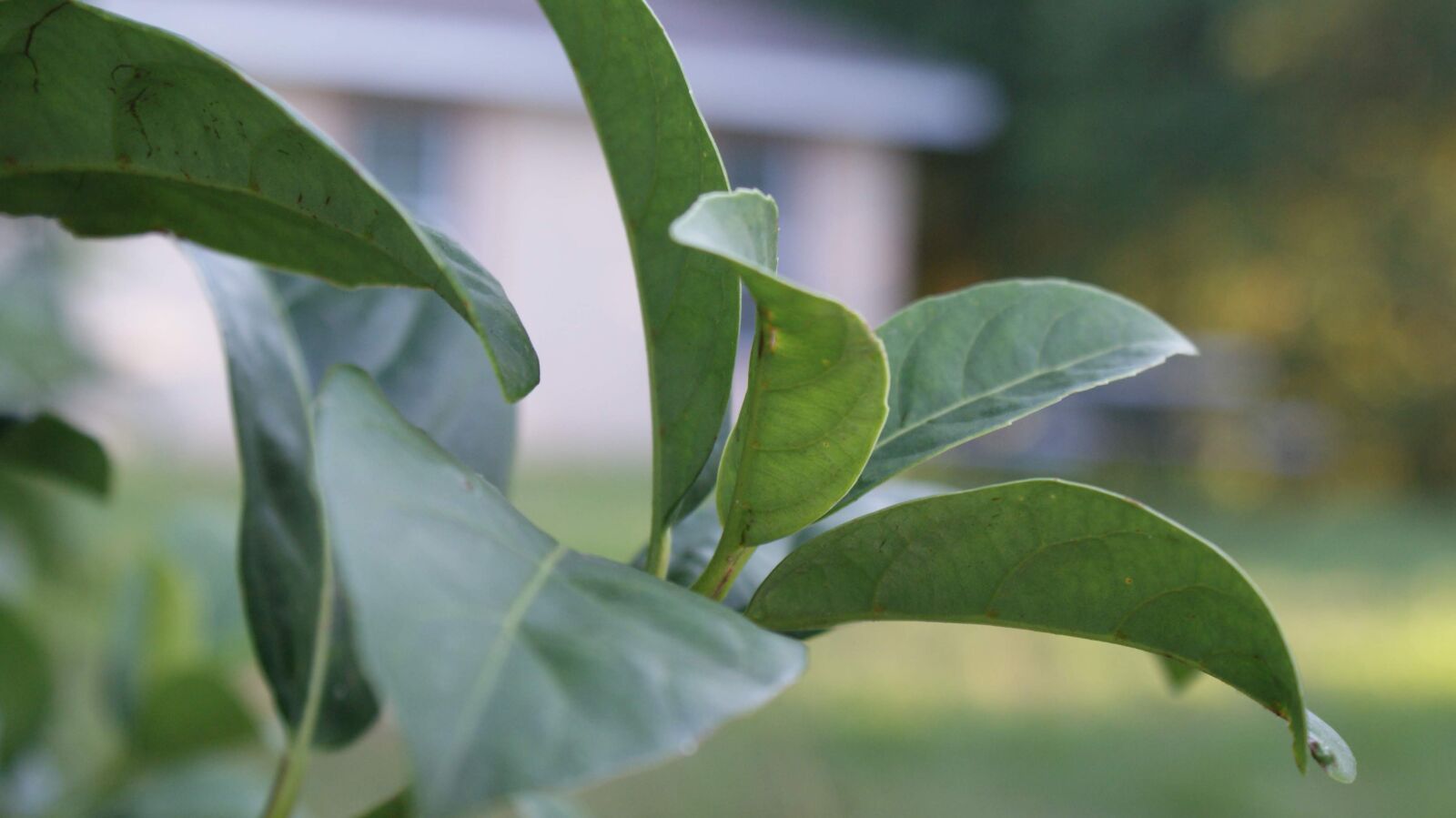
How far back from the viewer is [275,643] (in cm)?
54

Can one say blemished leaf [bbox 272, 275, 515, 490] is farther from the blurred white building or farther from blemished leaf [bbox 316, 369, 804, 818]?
the blurred white building

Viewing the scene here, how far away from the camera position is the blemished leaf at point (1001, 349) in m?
0.45

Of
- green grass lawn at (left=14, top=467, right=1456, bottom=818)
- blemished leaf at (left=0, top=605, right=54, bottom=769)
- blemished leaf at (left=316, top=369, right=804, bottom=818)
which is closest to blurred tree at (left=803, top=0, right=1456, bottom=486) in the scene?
green grass lawn at (left=14, top=467, right=1456, bottom=818)

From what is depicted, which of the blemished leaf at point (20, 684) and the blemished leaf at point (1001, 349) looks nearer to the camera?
the blemished leaf at point (1001, 349)

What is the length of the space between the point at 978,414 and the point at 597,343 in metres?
9.61

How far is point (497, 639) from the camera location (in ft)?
0.85

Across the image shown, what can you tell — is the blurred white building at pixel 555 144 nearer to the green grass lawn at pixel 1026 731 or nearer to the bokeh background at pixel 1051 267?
the bokeh background at pixel 1051 267

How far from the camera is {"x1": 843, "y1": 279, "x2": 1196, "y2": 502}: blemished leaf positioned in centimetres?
45

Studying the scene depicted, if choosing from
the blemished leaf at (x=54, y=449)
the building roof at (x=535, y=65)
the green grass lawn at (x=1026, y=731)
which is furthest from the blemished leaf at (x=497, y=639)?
the building roof at (x=535, y=65)

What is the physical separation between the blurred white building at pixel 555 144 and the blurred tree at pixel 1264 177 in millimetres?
1756

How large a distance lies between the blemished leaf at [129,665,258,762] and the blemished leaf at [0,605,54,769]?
0.06 m

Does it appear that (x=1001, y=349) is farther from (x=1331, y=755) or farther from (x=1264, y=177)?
(x=1264, y=177)

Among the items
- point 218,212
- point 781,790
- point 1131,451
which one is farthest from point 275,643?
point 1131,451

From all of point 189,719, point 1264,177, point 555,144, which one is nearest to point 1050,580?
point 189,719
